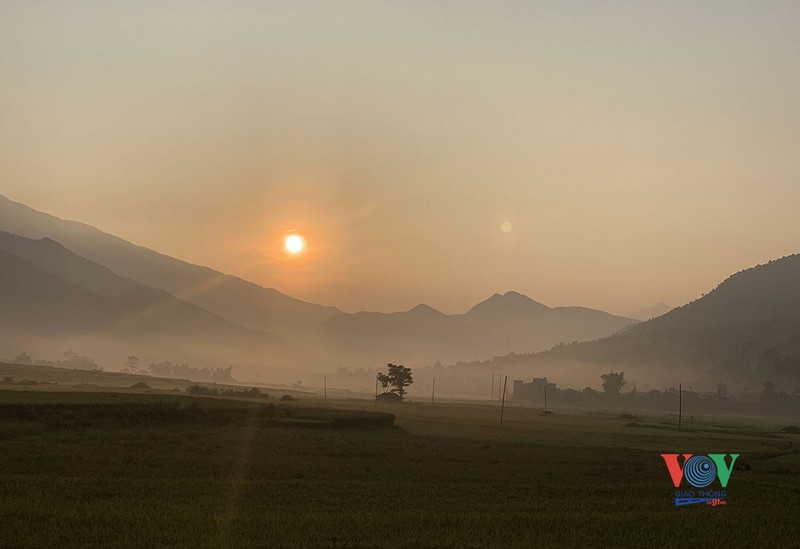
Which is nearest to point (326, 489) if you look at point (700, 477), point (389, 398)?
point (700, 477)

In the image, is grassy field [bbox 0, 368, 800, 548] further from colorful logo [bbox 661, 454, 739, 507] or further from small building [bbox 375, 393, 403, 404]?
small building [bbox 375, 393, 403, 404]

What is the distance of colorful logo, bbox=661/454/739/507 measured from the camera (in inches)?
1534

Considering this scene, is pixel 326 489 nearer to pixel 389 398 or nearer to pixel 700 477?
pixel 700 477

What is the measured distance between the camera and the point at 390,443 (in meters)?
63.6

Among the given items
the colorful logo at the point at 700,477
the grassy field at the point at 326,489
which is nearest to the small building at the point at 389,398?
the grassy field at the point at 326,489

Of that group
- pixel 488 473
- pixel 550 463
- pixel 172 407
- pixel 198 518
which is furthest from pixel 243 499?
pixel 172 407

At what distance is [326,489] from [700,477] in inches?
915

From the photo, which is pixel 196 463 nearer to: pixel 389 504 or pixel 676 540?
pixel 389 504

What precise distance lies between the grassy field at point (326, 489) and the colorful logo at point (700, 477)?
2.65ft

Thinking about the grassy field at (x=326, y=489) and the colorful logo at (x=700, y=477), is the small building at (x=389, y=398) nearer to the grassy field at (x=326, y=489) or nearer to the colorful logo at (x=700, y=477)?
the grassy field at (x=326, y=489)

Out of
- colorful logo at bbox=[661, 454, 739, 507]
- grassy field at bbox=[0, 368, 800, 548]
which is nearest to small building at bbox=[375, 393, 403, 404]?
grassy field at bbox=[0, 368, 800, 548]

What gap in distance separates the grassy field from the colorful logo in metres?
0.81

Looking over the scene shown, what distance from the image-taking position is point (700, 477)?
145 ft

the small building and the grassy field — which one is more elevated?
the small building
